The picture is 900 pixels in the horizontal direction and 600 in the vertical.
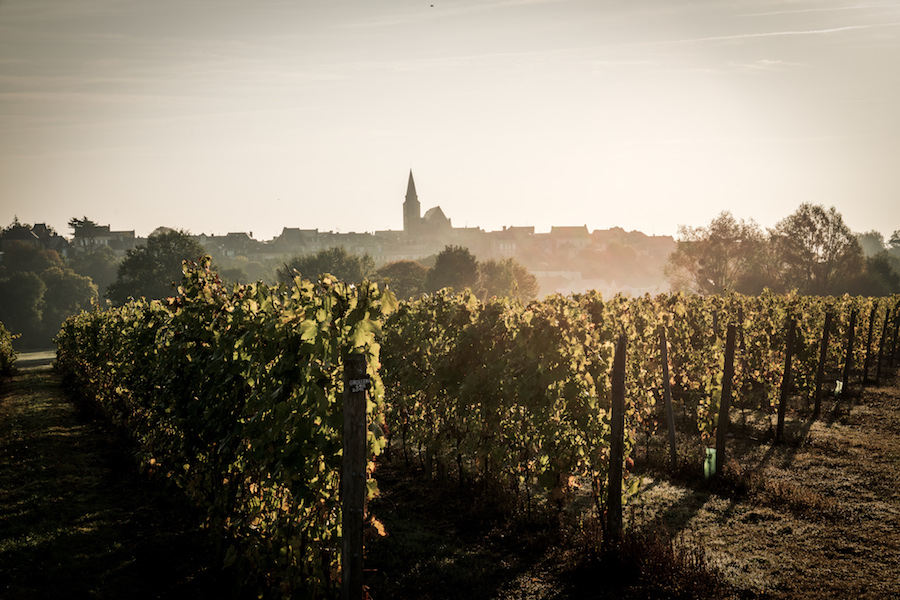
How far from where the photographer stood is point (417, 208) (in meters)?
130

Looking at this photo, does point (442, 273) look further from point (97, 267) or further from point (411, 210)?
point (411, 210)

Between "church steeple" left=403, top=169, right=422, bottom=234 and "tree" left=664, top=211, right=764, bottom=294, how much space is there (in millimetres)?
75883

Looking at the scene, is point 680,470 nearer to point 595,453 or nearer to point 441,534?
point 595,453

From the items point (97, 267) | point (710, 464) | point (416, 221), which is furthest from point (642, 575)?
point (416, 221)

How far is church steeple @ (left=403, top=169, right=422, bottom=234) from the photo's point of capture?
129 meters

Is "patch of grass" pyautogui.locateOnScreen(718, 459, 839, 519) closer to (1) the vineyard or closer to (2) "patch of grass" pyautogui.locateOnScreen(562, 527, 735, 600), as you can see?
(1) the vineyard

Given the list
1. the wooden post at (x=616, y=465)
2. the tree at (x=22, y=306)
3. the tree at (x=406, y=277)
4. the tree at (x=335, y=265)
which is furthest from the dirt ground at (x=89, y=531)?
the tree at (x=22, y=306)

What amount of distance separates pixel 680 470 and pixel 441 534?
4.45m

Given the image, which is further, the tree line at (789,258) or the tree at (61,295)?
the tree at (61,295)

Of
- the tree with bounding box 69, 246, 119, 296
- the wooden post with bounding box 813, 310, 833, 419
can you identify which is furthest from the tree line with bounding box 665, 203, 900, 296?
the tree with bounding box 69, 246, 119, 296

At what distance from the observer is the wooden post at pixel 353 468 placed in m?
3.61

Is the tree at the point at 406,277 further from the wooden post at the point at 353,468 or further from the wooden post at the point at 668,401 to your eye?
the wooden post at the point at 353,468

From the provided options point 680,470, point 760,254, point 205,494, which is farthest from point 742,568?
point 760,254

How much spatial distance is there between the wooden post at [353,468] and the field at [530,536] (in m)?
1.87
